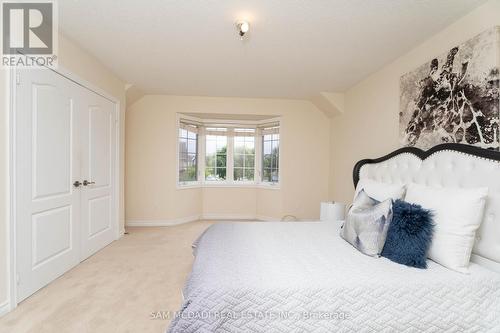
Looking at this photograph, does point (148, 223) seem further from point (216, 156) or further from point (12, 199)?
point (12, 199)

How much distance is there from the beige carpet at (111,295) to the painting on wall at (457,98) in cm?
258

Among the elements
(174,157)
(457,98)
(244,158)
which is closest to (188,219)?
(174,157)

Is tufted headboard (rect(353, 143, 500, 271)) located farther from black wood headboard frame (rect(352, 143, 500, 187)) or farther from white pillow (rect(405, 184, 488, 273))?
white pillow (rect(405, 184, 488, 273))

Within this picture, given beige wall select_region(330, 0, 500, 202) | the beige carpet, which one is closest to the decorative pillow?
beige wall select_region(330, 0, 500, 202)

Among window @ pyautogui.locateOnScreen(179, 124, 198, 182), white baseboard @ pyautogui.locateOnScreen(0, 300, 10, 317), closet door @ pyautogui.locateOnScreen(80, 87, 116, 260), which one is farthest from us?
window @ pyautogui.locateOnScreen(179, 124, 198, 182)

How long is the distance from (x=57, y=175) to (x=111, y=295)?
124 cm

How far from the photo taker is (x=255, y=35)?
224 centimetres

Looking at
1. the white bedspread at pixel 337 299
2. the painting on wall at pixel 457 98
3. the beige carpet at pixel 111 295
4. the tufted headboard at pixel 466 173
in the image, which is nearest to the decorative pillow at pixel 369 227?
the white bedspread at pixel 337 299

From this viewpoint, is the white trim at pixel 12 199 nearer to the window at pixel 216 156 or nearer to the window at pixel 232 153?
the window at pixel 232 153

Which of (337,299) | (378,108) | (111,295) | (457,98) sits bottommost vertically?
(111,295)

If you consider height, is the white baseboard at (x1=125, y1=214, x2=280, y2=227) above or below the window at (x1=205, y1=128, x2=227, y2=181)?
below

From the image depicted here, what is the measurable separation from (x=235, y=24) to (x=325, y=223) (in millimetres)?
2101

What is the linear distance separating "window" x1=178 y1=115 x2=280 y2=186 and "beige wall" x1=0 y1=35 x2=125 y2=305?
5.20 feet

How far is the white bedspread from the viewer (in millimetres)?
1133
